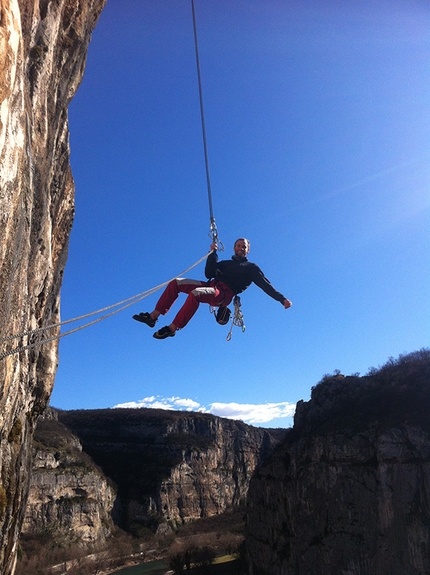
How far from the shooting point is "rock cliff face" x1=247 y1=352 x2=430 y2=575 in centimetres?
3244

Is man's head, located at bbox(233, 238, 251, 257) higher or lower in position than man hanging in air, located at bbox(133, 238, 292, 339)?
higher

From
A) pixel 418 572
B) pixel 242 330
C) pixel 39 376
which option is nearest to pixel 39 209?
pixel 242 330

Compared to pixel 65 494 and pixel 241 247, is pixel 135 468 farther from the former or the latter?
pixel 241 247

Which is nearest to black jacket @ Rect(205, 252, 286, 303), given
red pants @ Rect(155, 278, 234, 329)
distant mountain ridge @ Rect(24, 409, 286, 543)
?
red pants @ Rect(155, 278, 234, 329)

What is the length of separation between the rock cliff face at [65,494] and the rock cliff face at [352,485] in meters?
36.5

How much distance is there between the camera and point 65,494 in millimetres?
72062

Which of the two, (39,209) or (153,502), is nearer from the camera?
(39,209)

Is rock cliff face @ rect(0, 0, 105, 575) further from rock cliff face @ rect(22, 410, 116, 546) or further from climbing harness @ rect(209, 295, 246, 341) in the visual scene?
rock cliff face @ rect(22, 410, 116, 546)

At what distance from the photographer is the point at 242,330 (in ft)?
27.5

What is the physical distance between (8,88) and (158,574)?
254ft

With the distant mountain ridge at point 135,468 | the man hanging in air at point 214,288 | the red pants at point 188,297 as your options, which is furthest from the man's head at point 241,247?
the distant mountain ridge at point 135,468

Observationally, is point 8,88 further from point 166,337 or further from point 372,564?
point 372,564

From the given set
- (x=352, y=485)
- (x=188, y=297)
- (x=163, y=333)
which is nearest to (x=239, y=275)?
(x=188, y=297)

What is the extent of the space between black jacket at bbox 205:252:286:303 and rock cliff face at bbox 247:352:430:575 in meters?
32.0
